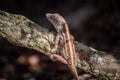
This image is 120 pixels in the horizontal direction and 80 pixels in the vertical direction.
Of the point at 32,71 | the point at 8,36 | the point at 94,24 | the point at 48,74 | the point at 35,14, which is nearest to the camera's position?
the point at 8,36

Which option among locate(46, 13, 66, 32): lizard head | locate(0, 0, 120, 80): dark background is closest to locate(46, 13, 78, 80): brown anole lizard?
locate(46, 13, 66, 32): lizard head

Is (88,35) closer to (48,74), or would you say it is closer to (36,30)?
(48,74)

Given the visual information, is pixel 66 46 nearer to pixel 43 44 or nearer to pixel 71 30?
pixel 43 44

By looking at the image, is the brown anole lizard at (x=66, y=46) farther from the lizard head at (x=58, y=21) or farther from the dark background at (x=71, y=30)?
the dark background at (x=71, y=30)

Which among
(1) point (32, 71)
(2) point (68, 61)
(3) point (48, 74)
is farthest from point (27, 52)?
(2) point (68, 61)

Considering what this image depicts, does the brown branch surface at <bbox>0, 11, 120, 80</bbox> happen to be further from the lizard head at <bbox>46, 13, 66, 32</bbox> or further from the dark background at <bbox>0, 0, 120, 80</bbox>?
the dark background at <bbox>0, 0, 120, 80</bbox>

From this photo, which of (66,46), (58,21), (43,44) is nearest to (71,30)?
(58,21)
